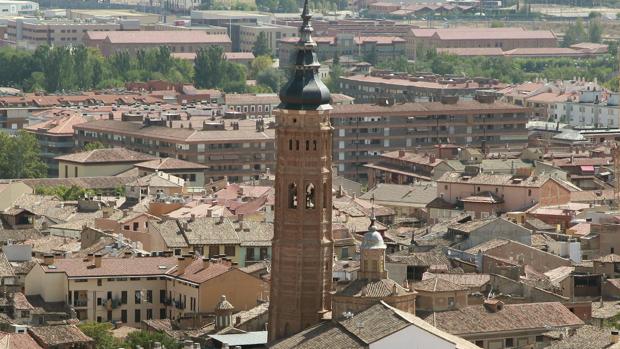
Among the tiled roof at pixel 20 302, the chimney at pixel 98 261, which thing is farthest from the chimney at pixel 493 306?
the chimney at pixel 98 261

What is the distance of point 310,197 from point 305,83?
2.86 m

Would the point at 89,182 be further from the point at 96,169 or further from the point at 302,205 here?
the point at 302,205

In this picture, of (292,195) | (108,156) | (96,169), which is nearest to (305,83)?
(292,195)

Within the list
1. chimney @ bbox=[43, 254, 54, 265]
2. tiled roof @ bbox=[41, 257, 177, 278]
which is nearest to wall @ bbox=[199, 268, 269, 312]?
tiled roof @ bbox=[41, 257, 177, 278]

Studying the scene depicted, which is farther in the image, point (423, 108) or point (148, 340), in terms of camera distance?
point (423, 108)

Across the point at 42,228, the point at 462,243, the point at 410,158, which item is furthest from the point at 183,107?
the point at 462,243

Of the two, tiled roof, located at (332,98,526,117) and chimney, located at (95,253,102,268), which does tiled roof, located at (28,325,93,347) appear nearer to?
chimney, located at (95,253,102,268)

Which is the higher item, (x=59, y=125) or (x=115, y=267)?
(x=115, y=267)

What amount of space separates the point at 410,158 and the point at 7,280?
55687 millimetres

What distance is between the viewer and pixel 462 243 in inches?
3728

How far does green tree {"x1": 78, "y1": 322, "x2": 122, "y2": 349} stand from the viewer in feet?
248

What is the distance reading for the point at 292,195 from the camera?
233 feet

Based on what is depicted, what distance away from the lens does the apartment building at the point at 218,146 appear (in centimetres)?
14362

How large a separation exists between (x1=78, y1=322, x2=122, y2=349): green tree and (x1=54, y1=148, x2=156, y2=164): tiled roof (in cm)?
5648
